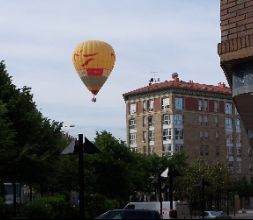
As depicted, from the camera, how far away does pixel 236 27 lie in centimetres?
1341

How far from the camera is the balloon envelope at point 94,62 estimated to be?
55.6 metres

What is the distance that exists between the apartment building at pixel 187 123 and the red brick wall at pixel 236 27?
11145 centimetres

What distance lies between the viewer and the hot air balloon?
55594 millimetres

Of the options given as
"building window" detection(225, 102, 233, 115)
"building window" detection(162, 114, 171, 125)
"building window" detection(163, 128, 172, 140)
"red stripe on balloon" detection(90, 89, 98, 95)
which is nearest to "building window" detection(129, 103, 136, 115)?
"building window" detection(162, 114, 171, 125)

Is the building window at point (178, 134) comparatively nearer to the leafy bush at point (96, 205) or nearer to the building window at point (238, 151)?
the building window at point (238, 151)

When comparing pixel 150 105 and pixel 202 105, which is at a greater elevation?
pixel 150 105

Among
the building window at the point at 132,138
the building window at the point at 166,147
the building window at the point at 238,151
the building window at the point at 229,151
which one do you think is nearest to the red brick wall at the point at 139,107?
the building window at the point at 132,138

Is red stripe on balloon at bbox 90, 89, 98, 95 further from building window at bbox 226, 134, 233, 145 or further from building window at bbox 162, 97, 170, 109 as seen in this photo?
building window at bbox 226, 134, 233, 145

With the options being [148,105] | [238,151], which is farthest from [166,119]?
A: [238,151]

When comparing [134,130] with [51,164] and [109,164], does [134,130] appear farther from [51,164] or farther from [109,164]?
[51,164]

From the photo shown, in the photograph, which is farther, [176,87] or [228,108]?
[228,108]

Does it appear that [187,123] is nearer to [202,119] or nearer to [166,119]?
[166,119]

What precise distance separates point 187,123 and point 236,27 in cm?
11699

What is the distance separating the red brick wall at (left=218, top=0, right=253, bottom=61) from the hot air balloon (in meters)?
41.7
